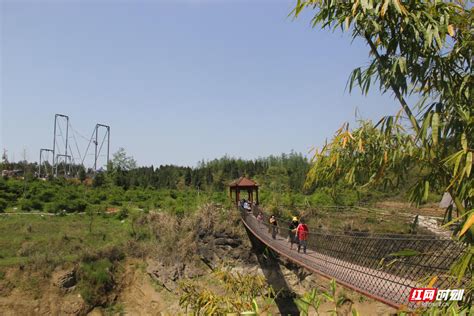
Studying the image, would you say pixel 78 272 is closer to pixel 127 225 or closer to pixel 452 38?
pixel 127 225

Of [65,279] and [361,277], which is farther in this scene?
[65,279]

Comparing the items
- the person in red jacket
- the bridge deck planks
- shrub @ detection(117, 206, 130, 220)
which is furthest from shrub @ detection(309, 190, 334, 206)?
the bridge deck planks

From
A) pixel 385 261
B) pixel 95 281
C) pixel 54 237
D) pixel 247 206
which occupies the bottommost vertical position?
pixel 95 281

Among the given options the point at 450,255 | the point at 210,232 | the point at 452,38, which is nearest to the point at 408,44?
the point at 452,38

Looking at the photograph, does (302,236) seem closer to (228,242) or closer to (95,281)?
(228,242)

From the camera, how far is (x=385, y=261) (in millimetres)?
4773

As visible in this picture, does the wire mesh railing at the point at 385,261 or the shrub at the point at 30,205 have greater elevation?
the shrub at the point at 30,205

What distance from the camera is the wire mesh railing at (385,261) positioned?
269 cm

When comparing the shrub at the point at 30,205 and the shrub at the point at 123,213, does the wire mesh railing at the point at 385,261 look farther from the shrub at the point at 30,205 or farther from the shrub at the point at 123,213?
the shrub at the point at 30,205

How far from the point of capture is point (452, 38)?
244 centimetres

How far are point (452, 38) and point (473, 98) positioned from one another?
1.19 ft
